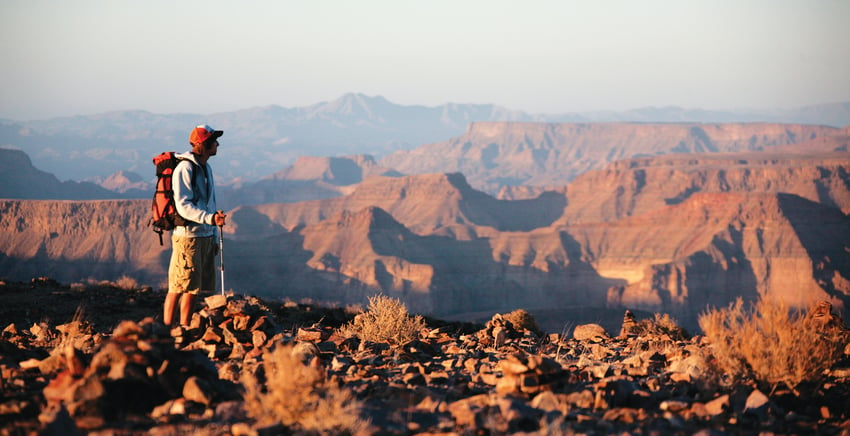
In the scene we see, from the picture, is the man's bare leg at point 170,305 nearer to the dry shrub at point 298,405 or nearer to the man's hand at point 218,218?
the man's hand at point 218,218

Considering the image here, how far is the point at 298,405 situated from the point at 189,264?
331 cm

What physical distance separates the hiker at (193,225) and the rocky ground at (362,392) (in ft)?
1.14

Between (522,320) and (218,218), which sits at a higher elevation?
(218,218)

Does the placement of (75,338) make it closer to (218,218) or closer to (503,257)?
(218,218)

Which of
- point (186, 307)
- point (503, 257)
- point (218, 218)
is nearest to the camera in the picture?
point (218, 218)

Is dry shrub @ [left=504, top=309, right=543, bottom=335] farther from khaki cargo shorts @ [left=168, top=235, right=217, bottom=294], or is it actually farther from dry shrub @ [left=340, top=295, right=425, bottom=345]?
khaki cargo shorts @ [left=168, top=235, right=217, bottom=294]

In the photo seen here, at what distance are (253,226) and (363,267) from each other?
50891 mm

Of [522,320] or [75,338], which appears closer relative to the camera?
[75,338]

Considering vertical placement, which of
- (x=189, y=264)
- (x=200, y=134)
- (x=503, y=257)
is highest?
(x=200, y=134)

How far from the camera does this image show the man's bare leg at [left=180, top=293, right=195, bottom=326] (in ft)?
27.1

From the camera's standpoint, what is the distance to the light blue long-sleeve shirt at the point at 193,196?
795cm

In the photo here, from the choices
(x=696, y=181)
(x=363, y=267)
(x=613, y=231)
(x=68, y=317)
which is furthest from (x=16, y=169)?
(x=68, y=317)

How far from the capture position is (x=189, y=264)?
26.7 feet

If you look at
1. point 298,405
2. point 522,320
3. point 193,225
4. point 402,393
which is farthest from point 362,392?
point 522,320
